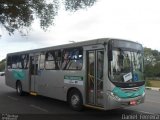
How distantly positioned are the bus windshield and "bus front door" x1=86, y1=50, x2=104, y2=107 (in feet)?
1.71

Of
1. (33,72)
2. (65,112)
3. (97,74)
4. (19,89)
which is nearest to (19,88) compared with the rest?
(19,89)

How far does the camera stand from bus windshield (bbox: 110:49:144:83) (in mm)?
11500

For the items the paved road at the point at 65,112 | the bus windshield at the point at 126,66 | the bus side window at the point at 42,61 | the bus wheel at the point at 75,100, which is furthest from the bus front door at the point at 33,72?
the bus windshield at the point at 126,66

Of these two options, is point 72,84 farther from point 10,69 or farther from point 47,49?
point 10,69

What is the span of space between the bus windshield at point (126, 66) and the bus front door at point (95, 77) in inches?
20.6

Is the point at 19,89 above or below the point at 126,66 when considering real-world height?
below

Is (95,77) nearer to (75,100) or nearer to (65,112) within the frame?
(75,100)

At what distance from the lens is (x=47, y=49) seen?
1594cm

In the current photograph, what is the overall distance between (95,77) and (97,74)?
17 cm

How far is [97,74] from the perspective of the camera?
11977 millimetres

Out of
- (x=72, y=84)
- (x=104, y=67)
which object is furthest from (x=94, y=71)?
(x=72, y=84)

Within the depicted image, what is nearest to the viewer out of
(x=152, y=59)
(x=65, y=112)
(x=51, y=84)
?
(x=65, y=112)

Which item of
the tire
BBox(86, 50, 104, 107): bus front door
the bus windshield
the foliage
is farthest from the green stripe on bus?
the foliage

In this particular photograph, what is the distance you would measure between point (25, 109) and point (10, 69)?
8.47 m
